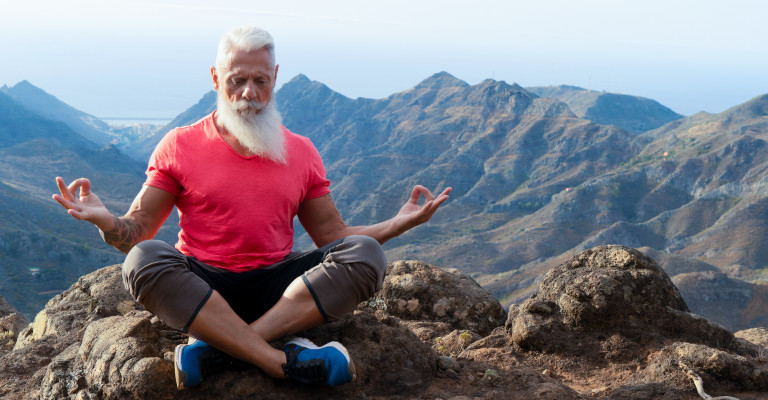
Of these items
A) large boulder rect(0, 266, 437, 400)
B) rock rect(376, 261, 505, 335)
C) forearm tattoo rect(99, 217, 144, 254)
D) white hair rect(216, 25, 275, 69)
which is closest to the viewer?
large boulder rect(0, 266, 437, 400)

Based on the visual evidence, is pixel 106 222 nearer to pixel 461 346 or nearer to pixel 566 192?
pixel 461 346

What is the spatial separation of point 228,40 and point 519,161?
16653 centimetres

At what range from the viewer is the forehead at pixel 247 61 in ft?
16.0

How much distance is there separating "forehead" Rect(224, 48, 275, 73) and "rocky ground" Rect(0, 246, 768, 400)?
199 centimetres

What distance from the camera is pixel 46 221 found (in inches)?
3516

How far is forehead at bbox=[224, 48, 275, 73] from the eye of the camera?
488 cm

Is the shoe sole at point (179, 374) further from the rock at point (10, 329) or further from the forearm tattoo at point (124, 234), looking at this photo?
the rock at point (10, 329)

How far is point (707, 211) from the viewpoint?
11775cm

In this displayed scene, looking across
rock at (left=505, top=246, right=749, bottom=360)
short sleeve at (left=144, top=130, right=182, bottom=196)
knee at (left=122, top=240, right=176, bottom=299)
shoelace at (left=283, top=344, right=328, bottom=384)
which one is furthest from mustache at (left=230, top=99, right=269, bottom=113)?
rock at (left=505, top=246, right=749, bottom=360)

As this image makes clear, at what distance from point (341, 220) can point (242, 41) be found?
163 centimetres

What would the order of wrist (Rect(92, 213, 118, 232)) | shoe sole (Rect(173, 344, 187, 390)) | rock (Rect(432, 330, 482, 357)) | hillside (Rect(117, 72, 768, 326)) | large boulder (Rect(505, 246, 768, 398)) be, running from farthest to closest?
hillside (Rect(117, 72, 768, 326)), rock (Rect(432, 330, 482, 357)), large boulder (Rect(505, 246, 768, 398)), wrist (Rect(92, 213, 118, 232)), shoe sole (Rect(173, 344, 187, 390))

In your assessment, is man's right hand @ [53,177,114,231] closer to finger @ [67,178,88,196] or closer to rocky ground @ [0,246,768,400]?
finger @ [67,178,88,196]

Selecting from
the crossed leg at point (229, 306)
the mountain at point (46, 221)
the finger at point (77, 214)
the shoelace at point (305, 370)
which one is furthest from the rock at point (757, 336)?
the mountain at point (46, 221)

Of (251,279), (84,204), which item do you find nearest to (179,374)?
(251,279)
